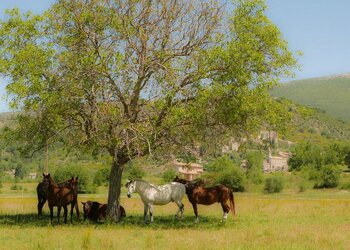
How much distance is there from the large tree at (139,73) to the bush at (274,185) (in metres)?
72.9

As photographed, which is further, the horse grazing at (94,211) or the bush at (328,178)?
the bush at (328,178)

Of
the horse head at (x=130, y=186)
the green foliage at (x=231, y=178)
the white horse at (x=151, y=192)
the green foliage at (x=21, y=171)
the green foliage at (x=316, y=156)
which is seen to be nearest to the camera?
the horse head at (x=130, y=186)

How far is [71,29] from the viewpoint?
883 inches

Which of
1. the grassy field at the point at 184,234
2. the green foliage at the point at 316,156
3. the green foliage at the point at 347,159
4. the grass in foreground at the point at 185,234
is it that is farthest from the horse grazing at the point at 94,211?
the green foliage at the point at 347,159

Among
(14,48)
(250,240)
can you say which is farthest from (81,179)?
(250,240)

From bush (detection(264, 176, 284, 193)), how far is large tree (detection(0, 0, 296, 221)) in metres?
72.9

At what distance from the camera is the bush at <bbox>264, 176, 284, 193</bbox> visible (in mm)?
93312

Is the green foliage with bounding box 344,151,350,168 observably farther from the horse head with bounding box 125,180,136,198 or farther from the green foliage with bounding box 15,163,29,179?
the horse head with bounding box 125,180,136,198

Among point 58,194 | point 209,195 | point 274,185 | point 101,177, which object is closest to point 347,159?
point 274,185

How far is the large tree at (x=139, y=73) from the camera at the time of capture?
21.0 m

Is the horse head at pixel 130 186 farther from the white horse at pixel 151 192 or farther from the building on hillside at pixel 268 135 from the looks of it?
the building on hillside at pixel 268 135

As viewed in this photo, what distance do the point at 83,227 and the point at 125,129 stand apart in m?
4.77

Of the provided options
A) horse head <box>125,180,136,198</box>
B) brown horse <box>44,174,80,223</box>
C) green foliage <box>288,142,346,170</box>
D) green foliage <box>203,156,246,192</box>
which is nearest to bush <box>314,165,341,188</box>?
green foliage <box>203,156,246,192</box>

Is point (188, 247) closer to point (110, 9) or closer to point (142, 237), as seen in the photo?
point (142, 237)
